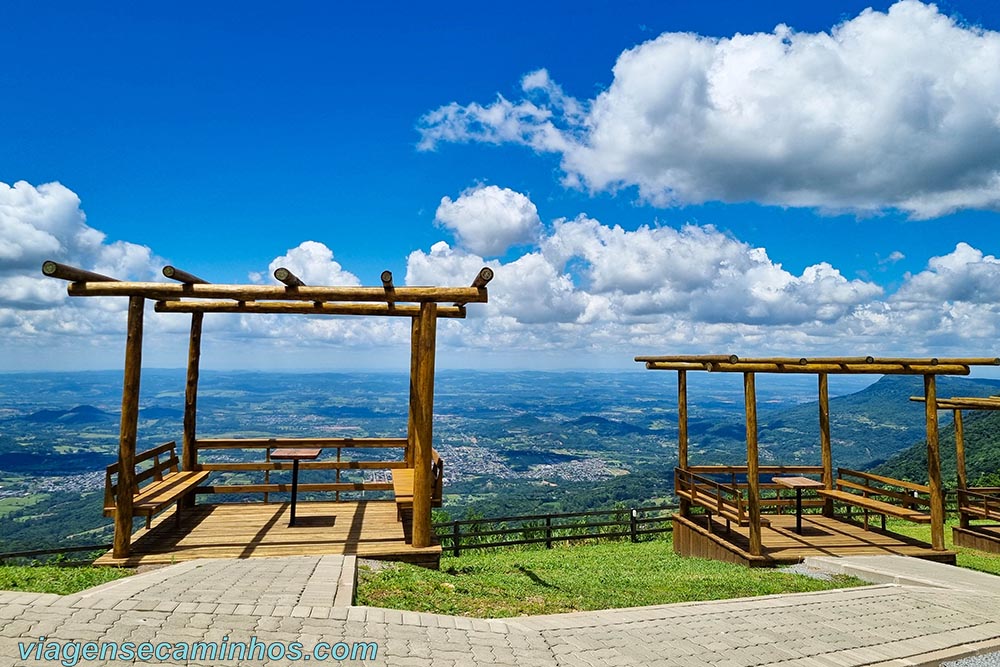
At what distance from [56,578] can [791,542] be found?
1182 cm

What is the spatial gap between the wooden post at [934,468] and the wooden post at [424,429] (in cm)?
911

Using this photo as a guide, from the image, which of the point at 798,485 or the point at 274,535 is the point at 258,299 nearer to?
the point at 274,535

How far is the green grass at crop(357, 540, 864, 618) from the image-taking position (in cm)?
638

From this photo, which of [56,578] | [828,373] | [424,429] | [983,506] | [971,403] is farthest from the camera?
[971,403]

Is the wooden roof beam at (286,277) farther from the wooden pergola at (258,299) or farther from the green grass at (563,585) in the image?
the green grass at (563,585)

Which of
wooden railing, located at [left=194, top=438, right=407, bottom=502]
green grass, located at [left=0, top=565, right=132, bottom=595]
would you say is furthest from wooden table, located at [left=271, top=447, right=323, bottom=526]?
green grass, located at [left=0, top=565, right=132, bottom=595]

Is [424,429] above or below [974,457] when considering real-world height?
above

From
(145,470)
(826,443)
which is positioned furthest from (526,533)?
(145,470)

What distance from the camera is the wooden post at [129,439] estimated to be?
7.87 meters

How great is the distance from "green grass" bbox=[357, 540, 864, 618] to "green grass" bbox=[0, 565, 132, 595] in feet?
9.92

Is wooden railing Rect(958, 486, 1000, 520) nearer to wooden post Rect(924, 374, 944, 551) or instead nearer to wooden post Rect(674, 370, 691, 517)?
wooden post Rect(924, 374, 944, 551)

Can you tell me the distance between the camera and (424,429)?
333 inches

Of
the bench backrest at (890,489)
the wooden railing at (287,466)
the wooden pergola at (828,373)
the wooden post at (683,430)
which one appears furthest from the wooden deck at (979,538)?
the wooden railing at (287,466)

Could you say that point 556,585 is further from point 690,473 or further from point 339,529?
point 690,473
